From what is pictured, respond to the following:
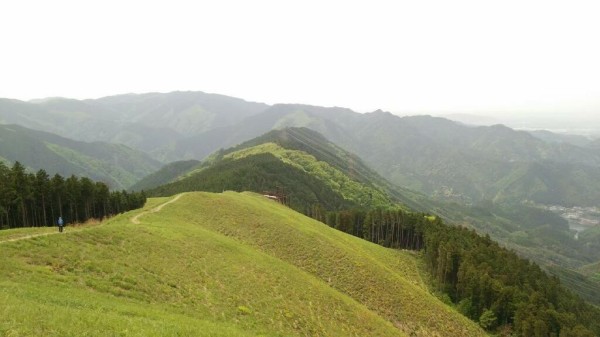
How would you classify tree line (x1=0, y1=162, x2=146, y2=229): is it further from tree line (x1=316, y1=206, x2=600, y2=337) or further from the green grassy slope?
tree line (x1=316, y1=206, x2=600, y2=337)

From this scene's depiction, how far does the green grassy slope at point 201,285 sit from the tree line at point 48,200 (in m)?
31.7

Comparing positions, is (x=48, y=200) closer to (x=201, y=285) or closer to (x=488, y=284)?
(x=201, y=285)

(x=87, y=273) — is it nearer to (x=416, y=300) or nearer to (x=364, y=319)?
(x=364, y=319)

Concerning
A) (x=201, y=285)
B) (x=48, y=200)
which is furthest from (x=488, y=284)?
(x=48, y=200)

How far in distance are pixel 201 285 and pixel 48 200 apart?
66173mm

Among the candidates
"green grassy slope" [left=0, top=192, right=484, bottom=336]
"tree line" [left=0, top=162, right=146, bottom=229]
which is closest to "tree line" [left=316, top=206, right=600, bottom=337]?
"green grassy slope" [left=0, top=192, right=484, bottom=336]

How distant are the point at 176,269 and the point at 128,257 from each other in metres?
4.93

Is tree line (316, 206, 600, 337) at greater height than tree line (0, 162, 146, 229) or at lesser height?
lesser

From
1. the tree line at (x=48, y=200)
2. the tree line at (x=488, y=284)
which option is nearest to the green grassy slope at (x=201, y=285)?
the tree line at (x=488, y=284)

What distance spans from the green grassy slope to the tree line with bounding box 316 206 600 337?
62.2ft

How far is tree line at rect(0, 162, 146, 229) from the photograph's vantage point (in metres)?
77.4

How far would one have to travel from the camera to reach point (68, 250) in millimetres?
33281

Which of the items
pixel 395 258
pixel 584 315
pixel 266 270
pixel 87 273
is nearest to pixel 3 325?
pixel 87 273

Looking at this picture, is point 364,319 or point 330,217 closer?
point 364,319
